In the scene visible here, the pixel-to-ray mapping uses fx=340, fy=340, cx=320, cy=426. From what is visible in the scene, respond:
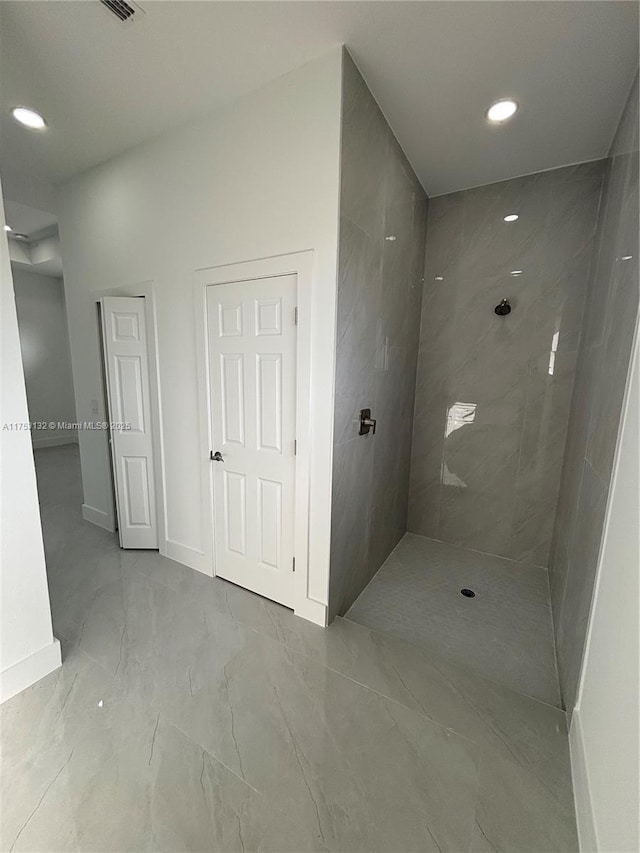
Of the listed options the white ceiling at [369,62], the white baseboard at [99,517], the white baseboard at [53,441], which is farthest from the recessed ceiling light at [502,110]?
the white baseboard at [53,441]

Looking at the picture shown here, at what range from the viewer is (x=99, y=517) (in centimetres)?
329

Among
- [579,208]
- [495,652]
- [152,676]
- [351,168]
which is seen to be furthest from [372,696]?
[579,208]

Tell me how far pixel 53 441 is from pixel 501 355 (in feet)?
24.4

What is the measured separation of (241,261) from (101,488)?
2.57 metres

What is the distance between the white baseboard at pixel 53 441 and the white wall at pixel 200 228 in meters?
4.19


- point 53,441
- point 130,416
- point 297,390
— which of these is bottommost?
point 53,441

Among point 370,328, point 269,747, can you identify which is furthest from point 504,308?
point 269,747

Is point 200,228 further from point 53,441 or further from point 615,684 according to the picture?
point 53,441

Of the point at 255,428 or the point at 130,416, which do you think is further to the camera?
the point at 130,416

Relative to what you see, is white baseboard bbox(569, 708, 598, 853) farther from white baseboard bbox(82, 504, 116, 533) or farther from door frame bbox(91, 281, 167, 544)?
white baseboard bbox(82, 504, 116, 533)

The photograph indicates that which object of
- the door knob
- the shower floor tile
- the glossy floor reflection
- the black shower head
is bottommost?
the shower floor tile

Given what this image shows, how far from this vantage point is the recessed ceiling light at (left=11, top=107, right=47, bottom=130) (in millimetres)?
2049

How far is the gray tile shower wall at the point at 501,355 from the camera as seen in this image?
253 cm

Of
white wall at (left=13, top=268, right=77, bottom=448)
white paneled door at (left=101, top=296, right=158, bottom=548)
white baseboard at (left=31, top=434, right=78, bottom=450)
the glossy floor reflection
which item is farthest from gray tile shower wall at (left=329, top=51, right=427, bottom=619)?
white baseboard at (left=31, top=434, right=78, bottom=450)
